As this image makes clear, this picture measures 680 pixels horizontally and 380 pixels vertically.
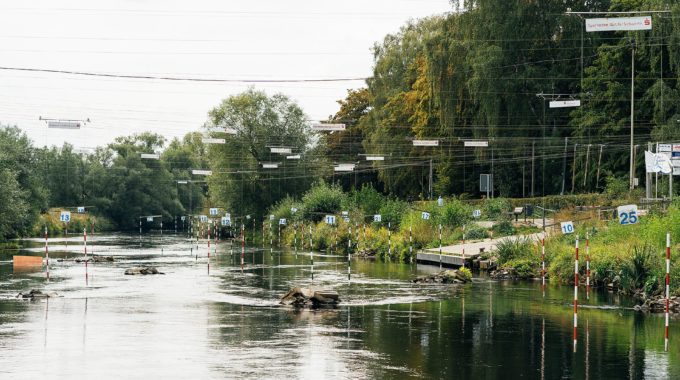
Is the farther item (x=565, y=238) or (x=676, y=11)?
(x=676, y=11)

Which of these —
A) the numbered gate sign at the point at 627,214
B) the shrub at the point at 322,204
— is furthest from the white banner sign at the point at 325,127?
the numbered gate sign at the point at 627,214

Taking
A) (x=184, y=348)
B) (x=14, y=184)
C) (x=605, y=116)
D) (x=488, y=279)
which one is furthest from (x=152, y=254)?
(x=184, y=348)

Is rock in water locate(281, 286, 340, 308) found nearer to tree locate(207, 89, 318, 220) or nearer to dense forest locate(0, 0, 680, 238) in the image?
dense forest locate(0, 0, 680, 238)

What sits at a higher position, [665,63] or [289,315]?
[665,63]

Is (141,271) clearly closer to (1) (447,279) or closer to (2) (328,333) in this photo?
(1) (447,279)

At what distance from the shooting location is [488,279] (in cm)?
3722

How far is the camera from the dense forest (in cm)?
6800

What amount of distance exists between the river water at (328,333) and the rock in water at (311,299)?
462 millimetres

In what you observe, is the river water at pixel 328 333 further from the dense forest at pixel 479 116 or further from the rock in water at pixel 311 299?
the dense forest at pixel 479 116

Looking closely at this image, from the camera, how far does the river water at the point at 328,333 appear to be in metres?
16.6

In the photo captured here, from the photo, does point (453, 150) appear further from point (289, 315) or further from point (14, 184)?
point (289, 315)

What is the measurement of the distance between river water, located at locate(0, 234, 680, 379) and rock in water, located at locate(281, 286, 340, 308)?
0.46 m

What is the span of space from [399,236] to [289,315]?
29378 mm

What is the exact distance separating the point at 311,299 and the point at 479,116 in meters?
48.0
